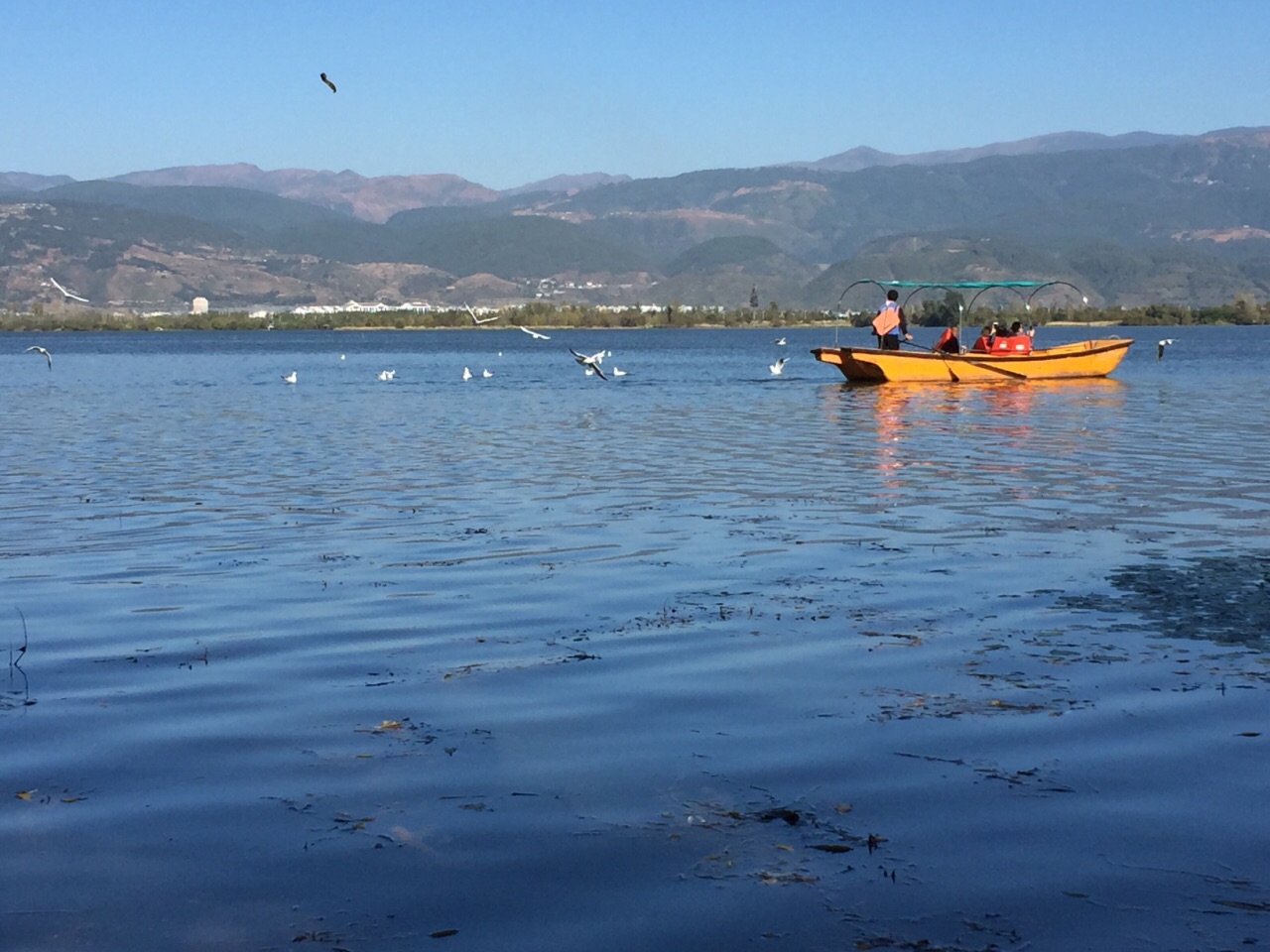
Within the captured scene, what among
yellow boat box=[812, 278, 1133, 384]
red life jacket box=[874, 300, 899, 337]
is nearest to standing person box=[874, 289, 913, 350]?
red life jacket box=[874, 300, 899, 337]

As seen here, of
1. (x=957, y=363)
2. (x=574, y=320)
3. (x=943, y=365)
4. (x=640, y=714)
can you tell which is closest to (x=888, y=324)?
(x=943, y=365)

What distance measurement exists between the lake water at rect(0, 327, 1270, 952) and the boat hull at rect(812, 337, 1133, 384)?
2210cm

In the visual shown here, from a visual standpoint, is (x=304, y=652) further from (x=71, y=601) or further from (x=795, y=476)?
(x=795, y=476)

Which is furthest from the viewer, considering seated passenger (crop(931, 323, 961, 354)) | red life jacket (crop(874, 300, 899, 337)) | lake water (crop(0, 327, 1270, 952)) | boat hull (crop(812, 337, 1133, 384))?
red life jacket (crop(874, 300, 899, 337))

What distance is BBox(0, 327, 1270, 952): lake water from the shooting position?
6.26 m

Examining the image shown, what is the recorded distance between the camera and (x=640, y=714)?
9.08m

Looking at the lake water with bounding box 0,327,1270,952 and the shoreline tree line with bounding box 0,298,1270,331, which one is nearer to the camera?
the lake water with bounding box 0,327,1270,952

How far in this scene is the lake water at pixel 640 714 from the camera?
6.26 m

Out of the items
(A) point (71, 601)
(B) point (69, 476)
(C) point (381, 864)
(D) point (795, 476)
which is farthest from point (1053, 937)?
(B) point (69, 476)

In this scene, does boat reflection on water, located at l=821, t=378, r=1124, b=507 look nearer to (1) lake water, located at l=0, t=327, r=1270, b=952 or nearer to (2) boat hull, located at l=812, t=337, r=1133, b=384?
(2) boat hull, located at l=812, t=337, r=1133, b=384

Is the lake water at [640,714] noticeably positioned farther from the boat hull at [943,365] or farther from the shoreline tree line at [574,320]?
the shoreline tree line at [574,320]

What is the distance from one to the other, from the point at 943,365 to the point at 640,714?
3700 cm

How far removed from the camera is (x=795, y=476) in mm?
23203

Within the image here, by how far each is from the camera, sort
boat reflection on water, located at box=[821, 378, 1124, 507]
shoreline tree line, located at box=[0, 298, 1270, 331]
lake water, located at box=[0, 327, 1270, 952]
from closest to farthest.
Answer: lake water, located at box=[0, 327, 1270, 952] < boat reflection on water, located at box=[821, 378, 1124, 507] < shoreline tree line, located at box=[0, 298, 1270, 331]
